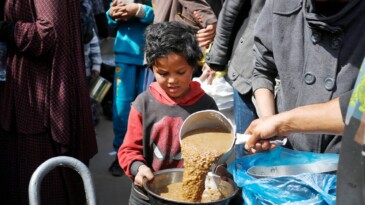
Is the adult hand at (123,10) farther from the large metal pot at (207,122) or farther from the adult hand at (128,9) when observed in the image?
the large metal pot at (207,122)

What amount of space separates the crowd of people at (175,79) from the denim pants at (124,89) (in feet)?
0.04

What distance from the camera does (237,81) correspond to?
2682 mm

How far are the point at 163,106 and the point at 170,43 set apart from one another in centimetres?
29

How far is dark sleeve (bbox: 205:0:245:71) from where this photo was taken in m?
2.79

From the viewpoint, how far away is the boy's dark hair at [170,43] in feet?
7.20

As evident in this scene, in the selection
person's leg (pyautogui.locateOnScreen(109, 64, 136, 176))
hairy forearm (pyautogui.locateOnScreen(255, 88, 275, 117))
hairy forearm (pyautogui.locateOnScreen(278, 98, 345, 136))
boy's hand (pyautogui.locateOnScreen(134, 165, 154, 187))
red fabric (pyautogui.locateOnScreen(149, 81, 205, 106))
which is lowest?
person's leg (pyautogui.locateOnScreen(109, 64, 136, 176))

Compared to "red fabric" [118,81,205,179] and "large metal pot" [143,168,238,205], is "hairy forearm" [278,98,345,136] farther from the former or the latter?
"red fabric" [118,81,205,179]

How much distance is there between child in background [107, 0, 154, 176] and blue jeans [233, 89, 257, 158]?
4.64 ft

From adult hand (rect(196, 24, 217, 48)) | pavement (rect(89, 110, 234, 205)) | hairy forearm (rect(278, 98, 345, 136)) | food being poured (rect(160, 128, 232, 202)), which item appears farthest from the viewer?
pavement (rect(89, 110, 234, 205))

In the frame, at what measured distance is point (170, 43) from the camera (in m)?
2.19

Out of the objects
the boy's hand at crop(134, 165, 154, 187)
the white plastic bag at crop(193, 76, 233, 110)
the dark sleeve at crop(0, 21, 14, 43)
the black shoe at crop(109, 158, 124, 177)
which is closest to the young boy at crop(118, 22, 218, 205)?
the boy's hand at crop(134, 165, 154, 187)

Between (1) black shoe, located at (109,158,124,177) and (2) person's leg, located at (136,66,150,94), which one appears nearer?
(2) person's leg, located at (136,66,150,94)

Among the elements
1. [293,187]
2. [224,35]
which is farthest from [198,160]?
[224,35]

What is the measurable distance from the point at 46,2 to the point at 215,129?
4.43 ft
